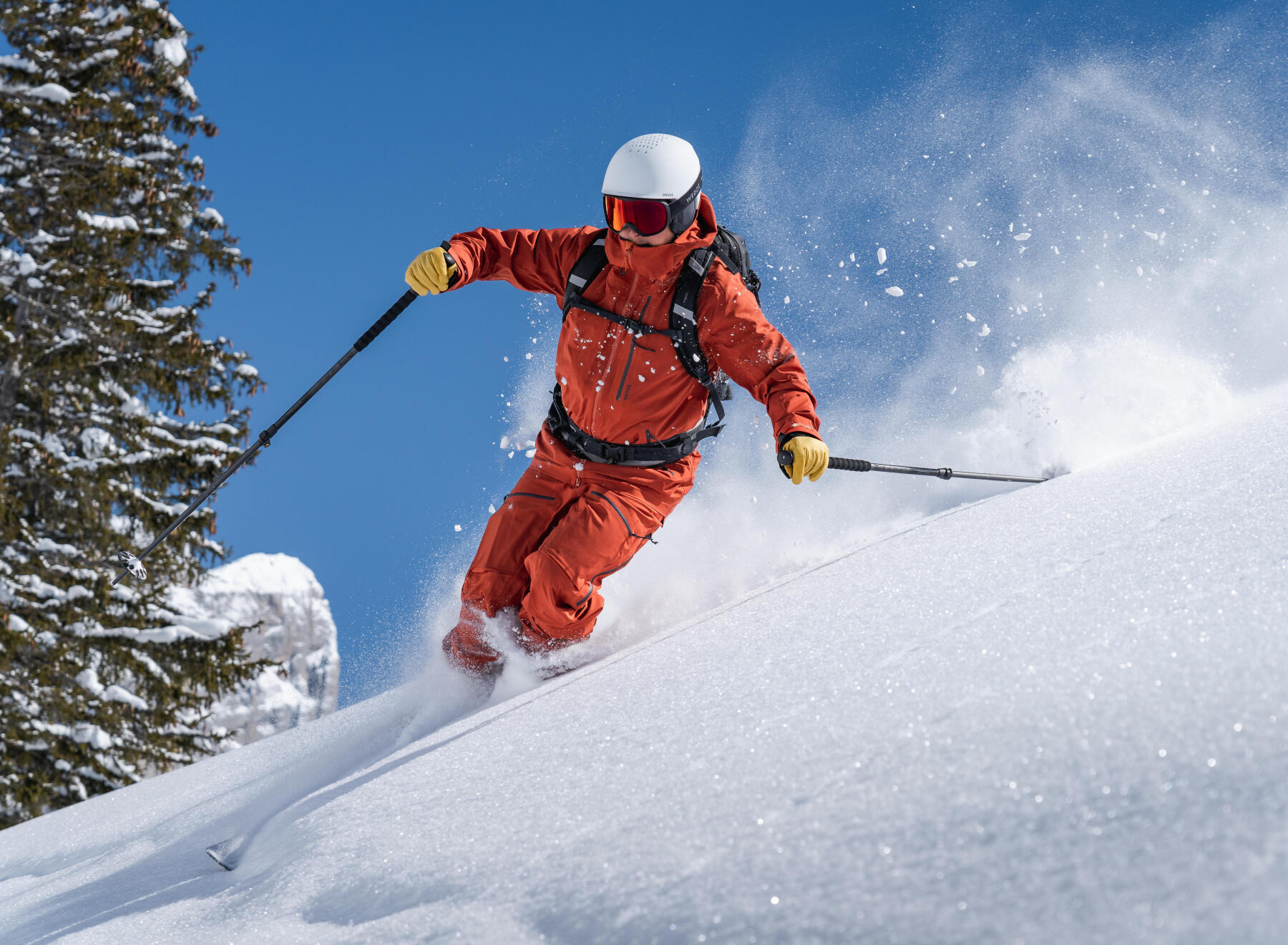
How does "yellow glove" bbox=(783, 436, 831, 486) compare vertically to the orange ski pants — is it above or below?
above

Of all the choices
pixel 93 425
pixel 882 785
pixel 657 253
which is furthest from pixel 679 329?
pixel 93 425

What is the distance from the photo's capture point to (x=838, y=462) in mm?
4289

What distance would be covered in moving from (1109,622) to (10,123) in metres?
12.3

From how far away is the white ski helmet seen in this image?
152 inches

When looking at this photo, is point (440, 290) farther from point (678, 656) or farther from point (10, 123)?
point (10, 123)

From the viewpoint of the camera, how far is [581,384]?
13.9 ft

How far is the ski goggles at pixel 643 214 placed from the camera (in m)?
3.88

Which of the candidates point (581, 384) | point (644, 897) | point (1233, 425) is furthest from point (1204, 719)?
point (1233, 425)

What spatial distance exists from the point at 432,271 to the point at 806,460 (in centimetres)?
208

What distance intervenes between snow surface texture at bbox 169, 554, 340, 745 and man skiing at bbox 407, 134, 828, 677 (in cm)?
8577

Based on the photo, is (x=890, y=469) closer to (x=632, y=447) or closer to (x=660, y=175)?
(x=632, y=447)

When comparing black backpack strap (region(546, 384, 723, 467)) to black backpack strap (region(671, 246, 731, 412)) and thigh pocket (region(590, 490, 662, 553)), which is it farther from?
black backpack strap (region(671, 246, 731, 412))

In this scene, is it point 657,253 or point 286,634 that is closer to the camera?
point 657,253

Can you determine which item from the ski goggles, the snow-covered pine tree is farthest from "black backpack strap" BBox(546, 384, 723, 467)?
the snow-covered pine tree
